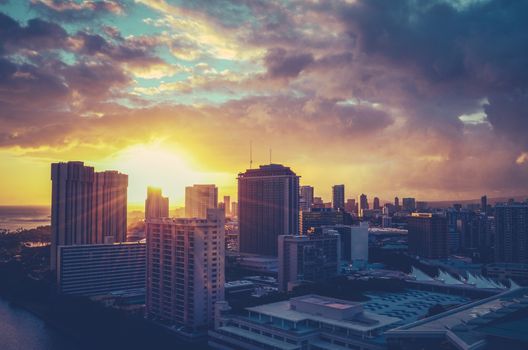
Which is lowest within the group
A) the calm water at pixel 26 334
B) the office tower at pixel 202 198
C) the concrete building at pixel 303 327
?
the calm water at pixel 26 334

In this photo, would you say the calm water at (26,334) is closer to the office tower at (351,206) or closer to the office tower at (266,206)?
the office tower at (266,206)

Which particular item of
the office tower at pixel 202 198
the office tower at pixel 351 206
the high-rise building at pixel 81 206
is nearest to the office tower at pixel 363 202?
the office tower at pixel 351 206

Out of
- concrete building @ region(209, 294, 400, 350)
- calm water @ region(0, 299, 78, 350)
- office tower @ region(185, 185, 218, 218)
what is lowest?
calm water @ region(0, 299, 78, 350)

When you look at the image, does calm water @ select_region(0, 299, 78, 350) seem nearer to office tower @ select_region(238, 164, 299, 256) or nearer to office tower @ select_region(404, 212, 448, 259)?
office tower @ select_region(238, 164, 299, 256)

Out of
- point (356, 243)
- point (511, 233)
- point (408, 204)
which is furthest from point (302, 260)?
point (408, 204)

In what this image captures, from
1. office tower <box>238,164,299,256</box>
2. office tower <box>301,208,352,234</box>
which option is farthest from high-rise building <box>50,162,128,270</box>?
office tower <box>301,208,352,234</box>

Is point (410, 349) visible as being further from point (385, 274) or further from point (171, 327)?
point (385, 274)

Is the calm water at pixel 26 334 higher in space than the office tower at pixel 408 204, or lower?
lower

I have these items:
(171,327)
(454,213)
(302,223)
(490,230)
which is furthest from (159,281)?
(454,213)
